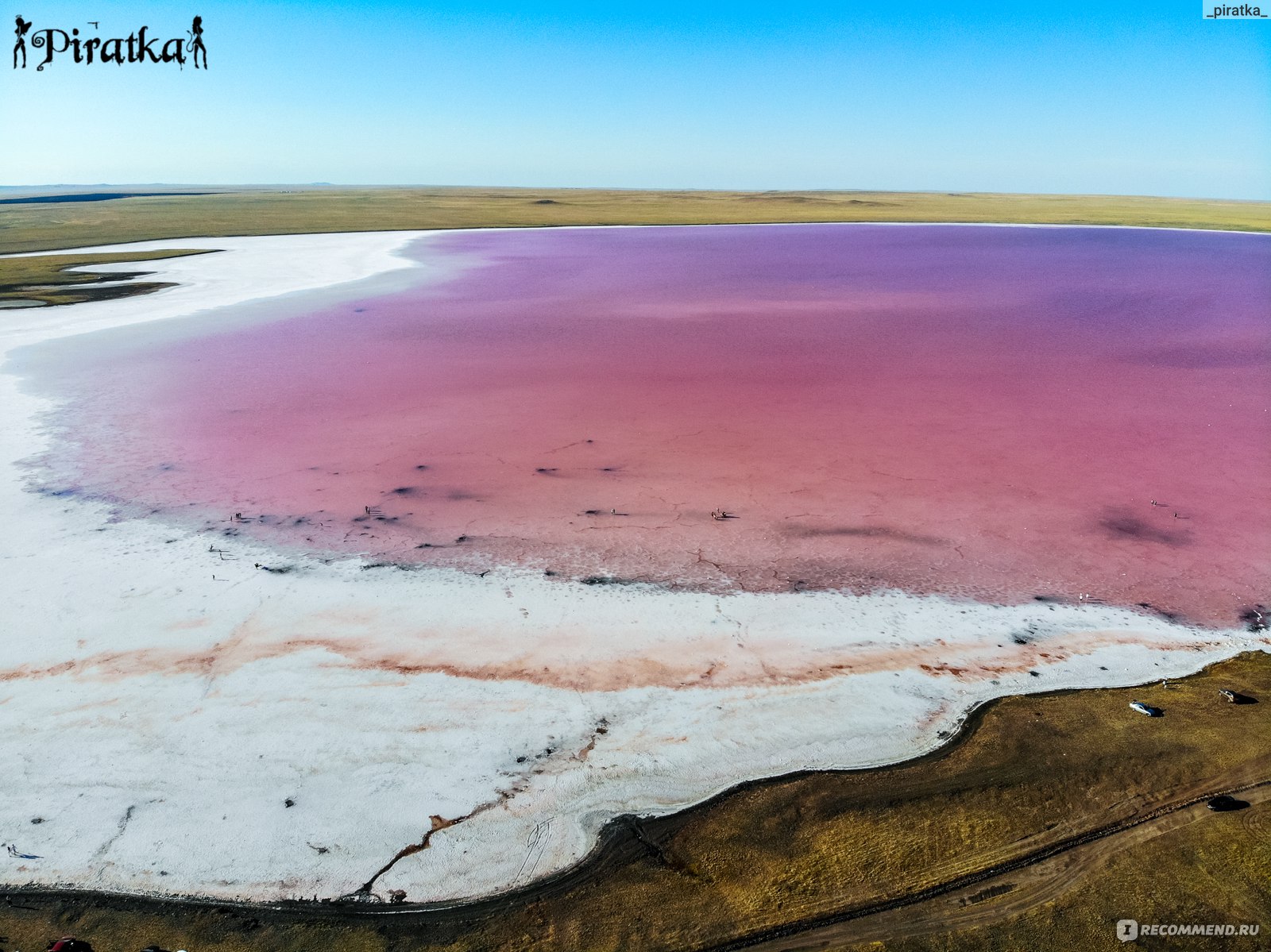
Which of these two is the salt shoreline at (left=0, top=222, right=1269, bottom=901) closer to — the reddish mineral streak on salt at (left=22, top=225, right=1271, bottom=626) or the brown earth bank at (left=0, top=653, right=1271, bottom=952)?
the brown earth bank at (left=0, top=653, right=1271, bottom=952)

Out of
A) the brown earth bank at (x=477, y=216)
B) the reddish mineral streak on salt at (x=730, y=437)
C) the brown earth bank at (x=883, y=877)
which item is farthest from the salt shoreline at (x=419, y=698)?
the brown earth bank at (x=477, y=216)

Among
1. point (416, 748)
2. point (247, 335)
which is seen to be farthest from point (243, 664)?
point (247, 335)

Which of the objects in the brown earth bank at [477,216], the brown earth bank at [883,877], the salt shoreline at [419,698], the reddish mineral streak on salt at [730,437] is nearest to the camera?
the brown earth bank at [883,877]

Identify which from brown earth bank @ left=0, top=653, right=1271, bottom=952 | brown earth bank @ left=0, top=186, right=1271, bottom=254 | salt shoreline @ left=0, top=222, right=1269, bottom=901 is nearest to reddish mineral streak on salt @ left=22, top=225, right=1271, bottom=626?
salt shoreline @ left=0, top=222, right=1269, bottom=901

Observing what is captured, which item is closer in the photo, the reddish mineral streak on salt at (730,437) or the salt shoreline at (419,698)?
the salt shoreline at (419,698)

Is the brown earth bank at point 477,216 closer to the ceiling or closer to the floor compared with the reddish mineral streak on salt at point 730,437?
closer to the ceiling

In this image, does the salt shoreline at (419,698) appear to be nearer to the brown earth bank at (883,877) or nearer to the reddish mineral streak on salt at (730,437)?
the brown earth bank at (883,877)

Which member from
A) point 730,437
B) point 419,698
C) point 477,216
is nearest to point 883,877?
point 419,698

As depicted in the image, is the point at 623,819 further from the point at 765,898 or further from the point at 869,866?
the point at 869,866

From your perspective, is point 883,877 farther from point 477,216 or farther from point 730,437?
point 477,216
